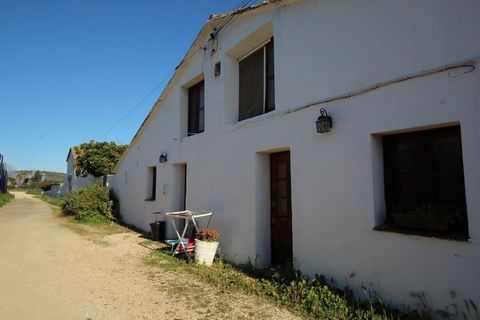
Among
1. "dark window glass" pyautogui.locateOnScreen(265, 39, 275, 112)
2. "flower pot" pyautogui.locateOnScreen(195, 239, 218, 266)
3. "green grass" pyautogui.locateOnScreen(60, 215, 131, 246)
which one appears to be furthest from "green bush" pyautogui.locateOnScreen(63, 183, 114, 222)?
"dark window glass" pyautogui.locateOnScreen(265, 39, 275, 112)

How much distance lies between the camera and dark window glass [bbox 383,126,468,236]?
3572mm

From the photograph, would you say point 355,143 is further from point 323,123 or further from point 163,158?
point 163,158

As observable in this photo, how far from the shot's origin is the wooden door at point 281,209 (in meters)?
5.94

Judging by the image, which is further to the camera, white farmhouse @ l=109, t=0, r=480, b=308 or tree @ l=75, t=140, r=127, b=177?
tree @ l=75, t=140, r=127, b=177

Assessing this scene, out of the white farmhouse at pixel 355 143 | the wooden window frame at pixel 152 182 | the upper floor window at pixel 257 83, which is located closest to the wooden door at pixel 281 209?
the white farmhouse at pixel 355 143

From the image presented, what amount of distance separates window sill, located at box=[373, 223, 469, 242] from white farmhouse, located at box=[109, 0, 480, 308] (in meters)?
0.02

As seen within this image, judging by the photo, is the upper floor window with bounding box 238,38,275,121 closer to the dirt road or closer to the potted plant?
the potted plant

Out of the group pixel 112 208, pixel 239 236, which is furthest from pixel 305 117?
pixel 112 208

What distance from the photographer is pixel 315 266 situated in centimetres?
486

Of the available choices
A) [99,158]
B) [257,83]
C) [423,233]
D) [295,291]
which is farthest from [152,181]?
[99,158]

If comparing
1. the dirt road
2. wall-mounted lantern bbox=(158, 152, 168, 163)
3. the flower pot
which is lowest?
the dirt road

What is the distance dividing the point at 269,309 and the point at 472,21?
413 cm

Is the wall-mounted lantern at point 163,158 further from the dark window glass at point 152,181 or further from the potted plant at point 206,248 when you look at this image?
the potted plant at point 206,248

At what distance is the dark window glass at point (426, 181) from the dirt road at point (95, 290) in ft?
6.49
